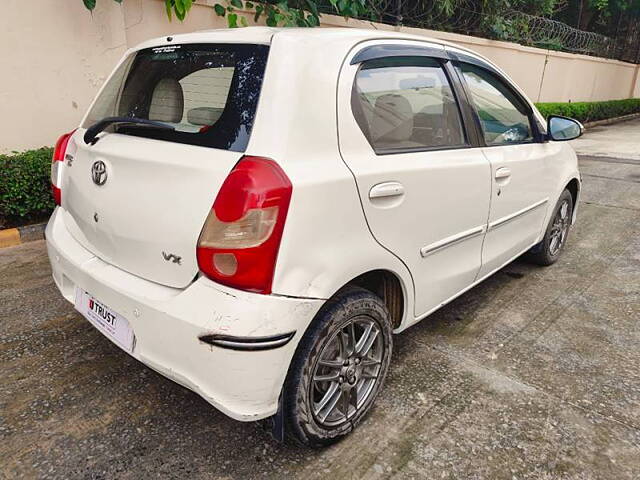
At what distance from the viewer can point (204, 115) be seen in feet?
6.12

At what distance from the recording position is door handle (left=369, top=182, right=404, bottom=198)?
188cm

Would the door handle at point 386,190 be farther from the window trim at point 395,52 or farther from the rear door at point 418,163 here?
the window trim at point 395,52

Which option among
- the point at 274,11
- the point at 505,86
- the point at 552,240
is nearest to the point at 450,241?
the point at 505,86

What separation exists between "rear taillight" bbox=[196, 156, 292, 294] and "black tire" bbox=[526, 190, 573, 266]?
2805 millimetres

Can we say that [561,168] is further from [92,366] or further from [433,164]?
[92,366]

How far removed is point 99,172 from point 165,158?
38cm

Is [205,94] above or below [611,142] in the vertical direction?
above

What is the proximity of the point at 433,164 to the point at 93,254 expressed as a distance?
1.52 metres

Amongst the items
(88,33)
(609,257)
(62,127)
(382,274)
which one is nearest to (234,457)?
(382,274)

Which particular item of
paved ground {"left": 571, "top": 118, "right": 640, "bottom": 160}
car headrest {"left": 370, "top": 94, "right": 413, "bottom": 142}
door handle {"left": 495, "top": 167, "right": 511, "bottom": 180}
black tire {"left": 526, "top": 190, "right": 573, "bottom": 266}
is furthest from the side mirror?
paved ground {"left": 571, "top": 118, "right": 640, "bottom": 160}

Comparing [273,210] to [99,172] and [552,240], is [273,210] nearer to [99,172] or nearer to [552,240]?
[99,172]

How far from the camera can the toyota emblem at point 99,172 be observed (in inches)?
76.2

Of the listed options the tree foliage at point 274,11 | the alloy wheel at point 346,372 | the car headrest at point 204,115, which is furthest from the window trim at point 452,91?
the tree foliage at point 274,11

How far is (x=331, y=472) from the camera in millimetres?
1878
